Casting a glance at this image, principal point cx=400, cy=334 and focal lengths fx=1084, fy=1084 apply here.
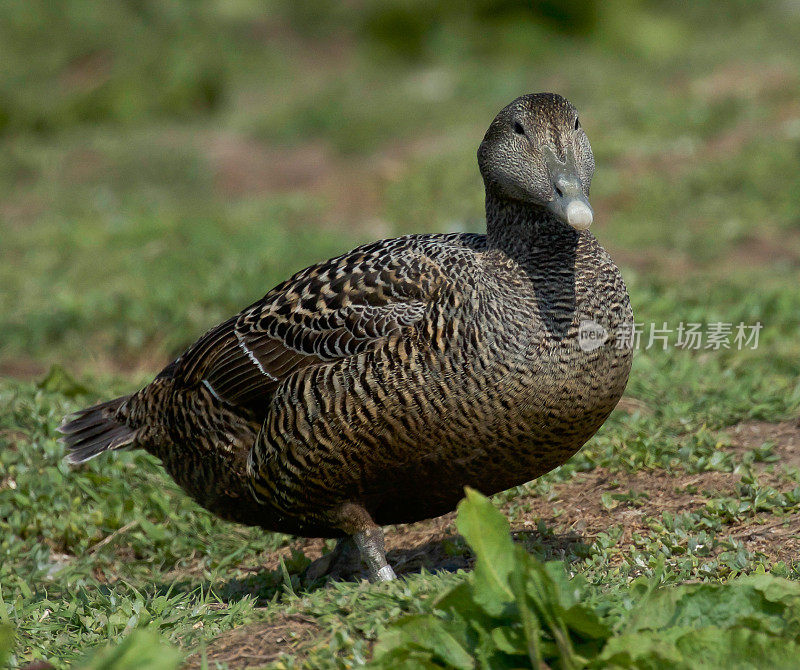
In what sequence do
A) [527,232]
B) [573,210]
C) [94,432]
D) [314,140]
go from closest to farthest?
[573,210] < [527,232] < [94,432] < [314,140]

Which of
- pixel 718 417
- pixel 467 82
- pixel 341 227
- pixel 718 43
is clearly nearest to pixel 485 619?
pixel 718 417

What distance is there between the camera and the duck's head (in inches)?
135

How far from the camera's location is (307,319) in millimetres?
3744

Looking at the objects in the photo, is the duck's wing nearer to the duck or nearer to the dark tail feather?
the duck

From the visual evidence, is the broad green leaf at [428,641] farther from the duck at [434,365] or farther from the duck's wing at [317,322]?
the duck's wing at [317,322]

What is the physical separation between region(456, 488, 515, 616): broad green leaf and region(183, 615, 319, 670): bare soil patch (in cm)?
61

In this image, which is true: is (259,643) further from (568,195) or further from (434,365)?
(568,195)

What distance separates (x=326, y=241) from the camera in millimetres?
8227

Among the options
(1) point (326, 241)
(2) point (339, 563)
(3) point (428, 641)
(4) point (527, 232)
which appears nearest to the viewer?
(3) point (428, 641)

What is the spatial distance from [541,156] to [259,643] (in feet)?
5.69

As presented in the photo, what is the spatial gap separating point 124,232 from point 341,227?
71.9 inches

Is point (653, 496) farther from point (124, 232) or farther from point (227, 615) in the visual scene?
point (124, 232)

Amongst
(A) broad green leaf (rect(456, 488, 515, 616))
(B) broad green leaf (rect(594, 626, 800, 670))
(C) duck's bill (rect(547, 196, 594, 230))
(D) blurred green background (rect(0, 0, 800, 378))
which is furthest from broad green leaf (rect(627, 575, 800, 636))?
(D) blurred green background (rect(0, 0, 800, 378))

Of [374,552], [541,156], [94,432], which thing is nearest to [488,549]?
[374,552]
